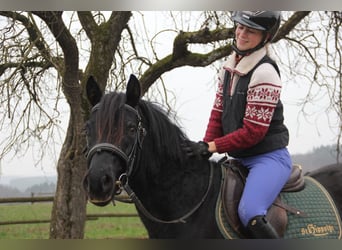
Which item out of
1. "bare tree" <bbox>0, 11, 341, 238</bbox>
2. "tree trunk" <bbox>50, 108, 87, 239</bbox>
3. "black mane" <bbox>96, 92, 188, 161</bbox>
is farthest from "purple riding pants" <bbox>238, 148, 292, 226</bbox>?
"tree trunk" <bbox>50, 108, 87, 239</bbox>

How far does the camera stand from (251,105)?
229 centimetres

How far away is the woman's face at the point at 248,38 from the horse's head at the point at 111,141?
0.74 metres

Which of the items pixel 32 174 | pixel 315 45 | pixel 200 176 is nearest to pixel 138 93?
pixel 200 176

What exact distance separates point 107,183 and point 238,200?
23.0 inches

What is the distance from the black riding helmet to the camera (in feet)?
8.32

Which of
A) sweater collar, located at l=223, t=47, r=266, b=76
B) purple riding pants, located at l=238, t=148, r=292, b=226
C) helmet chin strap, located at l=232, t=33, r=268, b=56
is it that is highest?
helmet chin strap, located at l=232, t=33, r=268, b=56

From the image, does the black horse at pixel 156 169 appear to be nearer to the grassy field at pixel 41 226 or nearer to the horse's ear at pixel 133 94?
the horse's ear at pixel 133 94

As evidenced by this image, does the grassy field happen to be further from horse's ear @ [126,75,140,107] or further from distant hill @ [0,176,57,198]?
horse's ear @ [126,75,140,107]

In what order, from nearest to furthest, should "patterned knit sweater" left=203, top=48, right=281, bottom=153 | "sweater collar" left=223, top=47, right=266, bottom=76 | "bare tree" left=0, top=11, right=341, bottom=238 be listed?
1. "patterned knit sweater" left=203, top=48, right=281, bottom=153
2. "sweater collar" left=223, top=47, right=266, bottom=76
3. "bare tree" left=0, top=11, right=341, bottom=238

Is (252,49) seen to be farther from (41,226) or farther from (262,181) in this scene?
(41,226)

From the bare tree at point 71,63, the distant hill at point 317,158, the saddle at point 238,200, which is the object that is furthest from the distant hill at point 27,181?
the distant hill at point 317,158

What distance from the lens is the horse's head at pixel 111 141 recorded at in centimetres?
198

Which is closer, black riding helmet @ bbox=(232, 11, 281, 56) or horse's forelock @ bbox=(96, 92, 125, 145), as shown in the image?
horse's forelock @ bbox=(96, 92, 125, 145)

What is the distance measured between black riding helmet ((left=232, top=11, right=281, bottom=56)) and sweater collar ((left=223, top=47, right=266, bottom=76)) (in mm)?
39
